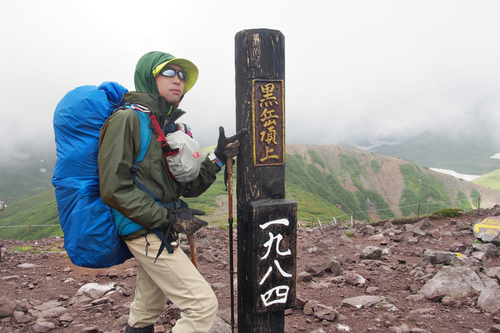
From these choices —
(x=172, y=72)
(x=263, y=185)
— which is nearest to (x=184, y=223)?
(x=263, y=185)

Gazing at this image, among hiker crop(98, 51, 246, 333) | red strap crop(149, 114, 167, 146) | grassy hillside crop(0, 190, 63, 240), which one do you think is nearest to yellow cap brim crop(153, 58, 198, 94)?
hiker crop(98, 51, 246, 333)

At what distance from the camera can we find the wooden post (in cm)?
372

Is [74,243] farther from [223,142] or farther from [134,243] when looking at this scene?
[223,142]

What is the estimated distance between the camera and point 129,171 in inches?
111

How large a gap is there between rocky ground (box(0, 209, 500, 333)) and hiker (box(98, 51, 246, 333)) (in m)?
1.93

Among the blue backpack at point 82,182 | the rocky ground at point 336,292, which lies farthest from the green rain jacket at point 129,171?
the rocky ground at point 336,292

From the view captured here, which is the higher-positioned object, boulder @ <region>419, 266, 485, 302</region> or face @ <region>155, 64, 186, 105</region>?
face @ <region>155, 64, 186, 105</region>

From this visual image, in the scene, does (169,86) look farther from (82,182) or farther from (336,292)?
(336,292)

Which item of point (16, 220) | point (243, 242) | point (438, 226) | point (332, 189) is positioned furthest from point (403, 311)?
point (332, 189)

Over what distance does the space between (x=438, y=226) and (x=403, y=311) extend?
328 inches

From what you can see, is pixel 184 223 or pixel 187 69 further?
pixel 187 69

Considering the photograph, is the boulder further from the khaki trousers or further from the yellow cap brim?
the yellow cap brim

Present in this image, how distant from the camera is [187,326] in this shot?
9.59 feet

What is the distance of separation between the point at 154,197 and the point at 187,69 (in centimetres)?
148
